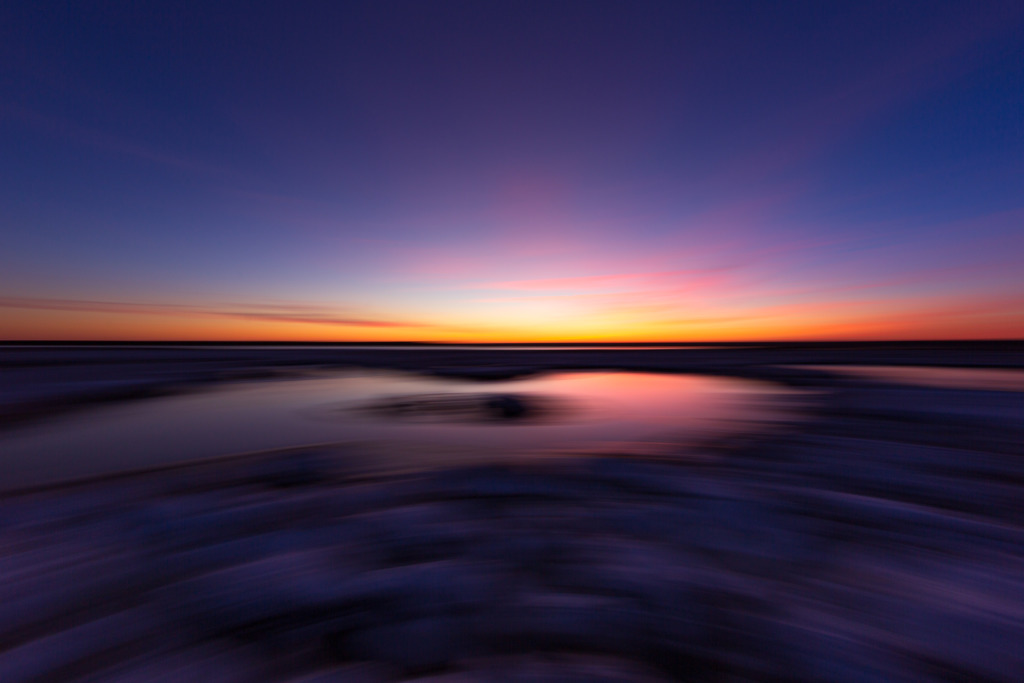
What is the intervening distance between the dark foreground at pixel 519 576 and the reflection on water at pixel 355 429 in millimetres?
779

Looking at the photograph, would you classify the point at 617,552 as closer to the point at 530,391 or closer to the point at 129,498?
the point at 129,498

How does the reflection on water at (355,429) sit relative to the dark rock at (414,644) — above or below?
above

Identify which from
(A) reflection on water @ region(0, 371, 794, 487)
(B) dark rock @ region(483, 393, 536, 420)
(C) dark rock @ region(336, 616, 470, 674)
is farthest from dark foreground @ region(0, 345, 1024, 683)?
(B) dark rock @ region(483, 393, 536, 420)

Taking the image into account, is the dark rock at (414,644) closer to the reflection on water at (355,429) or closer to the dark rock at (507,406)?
the reflection on water at (355,429)

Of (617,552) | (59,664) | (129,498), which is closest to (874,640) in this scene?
(617,552)

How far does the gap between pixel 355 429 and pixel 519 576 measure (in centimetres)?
363

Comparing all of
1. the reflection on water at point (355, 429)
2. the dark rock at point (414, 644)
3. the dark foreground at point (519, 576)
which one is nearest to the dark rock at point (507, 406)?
the reflection on water at point (355, 429)

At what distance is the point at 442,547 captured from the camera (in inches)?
83.1

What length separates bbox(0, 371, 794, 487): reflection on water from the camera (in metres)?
3.80

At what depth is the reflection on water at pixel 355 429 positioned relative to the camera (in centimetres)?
380

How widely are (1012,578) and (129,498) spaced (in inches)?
182

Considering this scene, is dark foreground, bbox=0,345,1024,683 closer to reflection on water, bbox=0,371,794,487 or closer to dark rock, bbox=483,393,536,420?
reflection on water, bbox=0,371,794,487

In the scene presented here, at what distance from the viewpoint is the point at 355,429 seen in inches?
196

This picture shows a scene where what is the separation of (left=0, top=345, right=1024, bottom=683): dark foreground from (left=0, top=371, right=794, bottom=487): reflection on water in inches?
30.7
